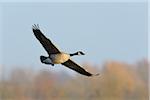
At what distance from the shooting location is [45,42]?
239cm

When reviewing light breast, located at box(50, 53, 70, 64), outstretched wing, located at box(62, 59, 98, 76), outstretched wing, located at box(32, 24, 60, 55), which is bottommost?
outstretched wing, located at box(62, 59, 98, 76)

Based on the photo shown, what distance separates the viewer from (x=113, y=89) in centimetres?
796

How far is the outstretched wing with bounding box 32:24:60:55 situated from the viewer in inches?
92.7

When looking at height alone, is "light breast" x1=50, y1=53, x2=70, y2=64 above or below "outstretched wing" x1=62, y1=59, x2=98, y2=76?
above

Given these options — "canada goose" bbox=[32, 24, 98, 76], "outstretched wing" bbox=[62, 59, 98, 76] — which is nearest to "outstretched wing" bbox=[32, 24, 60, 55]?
"canada goose" bbox=[32, 24, 98, 76]

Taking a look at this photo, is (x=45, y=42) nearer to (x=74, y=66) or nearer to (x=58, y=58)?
(x=58, y=58)

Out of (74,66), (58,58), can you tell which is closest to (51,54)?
(58,58)

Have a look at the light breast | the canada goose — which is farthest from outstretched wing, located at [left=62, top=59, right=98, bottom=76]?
the light breast

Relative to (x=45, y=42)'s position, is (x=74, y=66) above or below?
below

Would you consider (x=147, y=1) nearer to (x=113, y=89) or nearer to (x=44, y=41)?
(x=44, y=41)

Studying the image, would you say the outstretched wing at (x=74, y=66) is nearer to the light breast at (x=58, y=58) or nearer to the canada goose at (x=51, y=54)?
the canada goose at (x=51, y=54)

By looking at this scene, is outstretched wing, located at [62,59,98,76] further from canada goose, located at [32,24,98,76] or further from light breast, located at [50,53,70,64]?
light breast, located at [50,53,70,64]

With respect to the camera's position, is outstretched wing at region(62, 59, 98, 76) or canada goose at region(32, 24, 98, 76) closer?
canada goose at region(32, 24, 98, 76)

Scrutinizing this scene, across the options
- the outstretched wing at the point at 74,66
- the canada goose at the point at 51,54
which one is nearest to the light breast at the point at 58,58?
the canada goose at the point at 51,54
